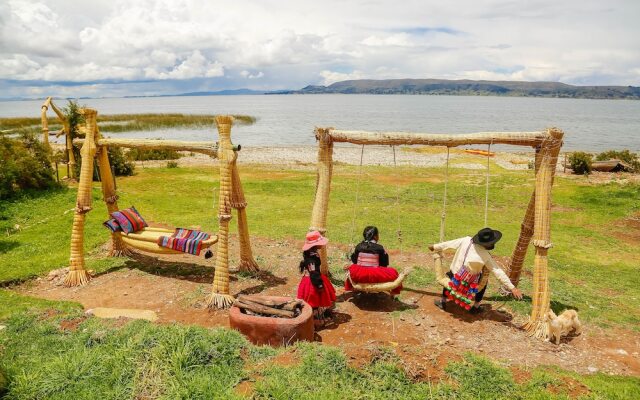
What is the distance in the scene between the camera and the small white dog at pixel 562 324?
6.96 m

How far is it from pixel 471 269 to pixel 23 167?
16.7 m

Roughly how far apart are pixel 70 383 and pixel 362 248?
485cm

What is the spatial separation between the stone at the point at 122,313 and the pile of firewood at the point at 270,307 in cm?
209

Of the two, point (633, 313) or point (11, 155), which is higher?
point (11, 155)

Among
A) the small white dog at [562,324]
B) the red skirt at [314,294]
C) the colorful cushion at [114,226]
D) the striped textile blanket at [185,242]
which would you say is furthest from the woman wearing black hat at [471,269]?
the colorful cushion at [114,226]

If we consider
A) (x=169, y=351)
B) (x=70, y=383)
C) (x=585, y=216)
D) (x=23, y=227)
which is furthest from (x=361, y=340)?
(x=585, y=216)

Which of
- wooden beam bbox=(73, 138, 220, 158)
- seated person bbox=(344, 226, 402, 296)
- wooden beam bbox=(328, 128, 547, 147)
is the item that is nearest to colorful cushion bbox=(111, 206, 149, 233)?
wooden beam bbox=(73, 138, 220, 158)

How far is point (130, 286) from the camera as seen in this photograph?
9.35 metres

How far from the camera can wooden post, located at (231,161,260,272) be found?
29.9ft

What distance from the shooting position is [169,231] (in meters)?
10.2

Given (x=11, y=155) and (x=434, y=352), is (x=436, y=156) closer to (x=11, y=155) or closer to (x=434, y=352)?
(x=11, y=155)

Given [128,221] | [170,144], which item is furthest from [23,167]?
[170,144]

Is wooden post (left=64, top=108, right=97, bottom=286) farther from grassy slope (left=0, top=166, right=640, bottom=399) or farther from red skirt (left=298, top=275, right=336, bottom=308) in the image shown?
red skirt (left=298, top=275, right=336, bottom=308)

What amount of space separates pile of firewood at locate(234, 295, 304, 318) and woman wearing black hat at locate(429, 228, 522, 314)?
114 inches
